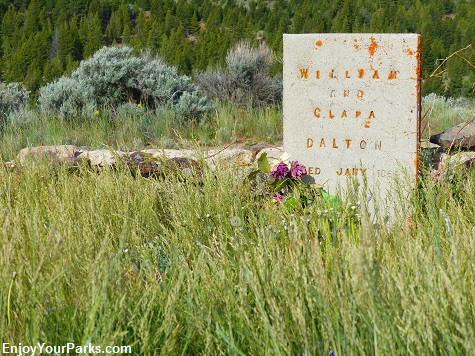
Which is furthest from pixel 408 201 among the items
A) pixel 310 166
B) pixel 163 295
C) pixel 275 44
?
pixel 275 44

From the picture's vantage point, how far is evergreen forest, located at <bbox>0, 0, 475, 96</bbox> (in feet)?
74.4

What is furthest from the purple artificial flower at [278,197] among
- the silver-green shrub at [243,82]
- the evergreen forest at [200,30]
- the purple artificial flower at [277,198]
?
the evergreen forest at [200,30]

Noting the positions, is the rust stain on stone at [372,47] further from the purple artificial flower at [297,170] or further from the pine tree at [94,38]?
the pine tree at [94,38]

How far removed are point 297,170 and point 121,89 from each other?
544 cm

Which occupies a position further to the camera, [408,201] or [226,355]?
[408,201]

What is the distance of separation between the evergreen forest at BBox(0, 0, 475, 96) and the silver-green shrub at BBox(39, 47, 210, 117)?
11.2 metres

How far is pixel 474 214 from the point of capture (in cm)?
279

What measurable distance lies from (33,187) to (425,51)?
22.8 metres

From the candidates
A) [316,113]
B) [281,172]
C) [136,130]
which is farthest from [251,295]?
[136,130]

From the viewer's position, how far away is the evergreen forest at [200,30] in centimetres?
2269

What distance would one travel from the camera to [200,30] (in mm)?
34500

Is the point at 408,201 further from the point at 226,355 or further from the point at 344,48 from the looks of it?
the point at 226,355

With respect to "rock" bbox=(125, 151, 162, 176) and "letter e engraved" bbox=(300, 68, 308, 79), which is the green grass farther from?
"letter e engraved" bbox=(300, 68, 308, 79)

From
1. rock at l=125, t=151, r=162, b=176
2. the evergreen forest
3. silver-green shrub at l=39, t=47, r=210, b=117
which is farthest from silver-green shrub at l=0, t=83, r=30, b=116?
the evergreen forest
